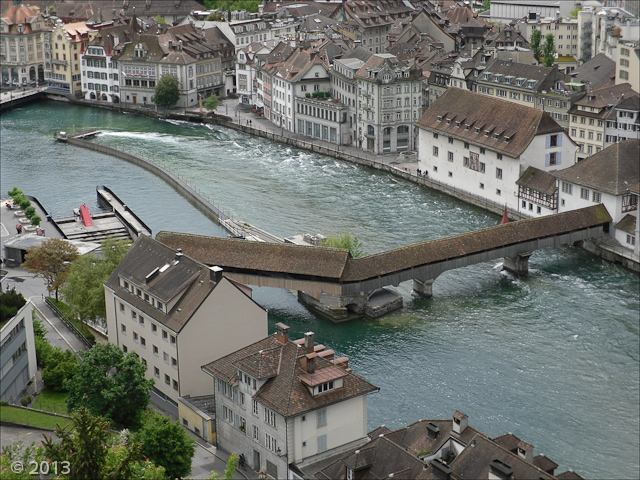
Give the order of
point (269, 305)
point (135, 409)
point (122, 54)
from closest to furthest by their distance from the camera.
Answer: point (135, 409) < point (269, 305) < point (122, 54)

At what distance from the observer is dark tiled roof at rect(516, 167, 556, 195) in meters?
84.7

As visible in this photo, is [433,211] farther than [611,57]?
No

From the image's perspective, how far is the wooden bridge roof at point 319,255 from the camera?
6850 centimetres

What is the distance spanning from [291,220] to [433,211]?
1170 centimetres

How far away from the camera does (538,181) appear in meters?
86.1

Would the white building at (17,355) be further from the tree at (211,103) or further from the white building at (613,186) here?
the tree at (211,103)

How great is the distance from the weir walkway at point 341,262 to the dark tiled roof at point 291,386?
18300 mm

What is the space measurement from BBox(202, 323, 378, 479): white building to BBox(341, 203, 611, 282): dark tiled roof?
19635mm

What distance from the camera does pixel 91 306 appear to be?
61375mm

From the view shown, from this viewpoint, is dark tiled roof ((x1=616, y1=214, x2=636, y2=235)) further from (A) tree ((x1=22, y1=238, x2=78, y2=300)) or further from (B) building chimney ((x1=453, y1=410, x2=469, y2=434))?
(A) tree ((x1=22, y1=238, x2=78, y2=300))

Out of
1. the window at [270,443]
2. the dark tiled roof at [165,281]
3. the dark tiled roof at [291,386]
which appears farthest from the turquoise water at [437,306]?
the dark tiled roof at [165,281]

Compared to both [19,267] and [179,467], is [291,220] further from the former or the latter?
[179,467]

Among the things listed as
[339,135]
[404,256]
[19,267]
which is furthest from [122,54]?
[404,256]

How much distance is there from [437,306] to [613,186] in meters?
18.3
